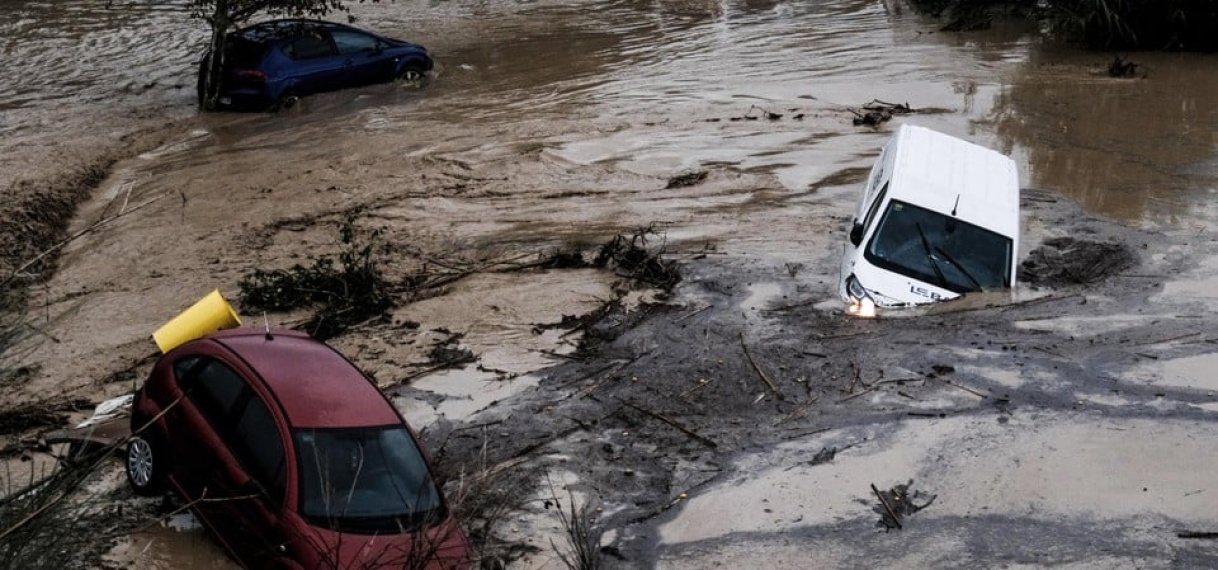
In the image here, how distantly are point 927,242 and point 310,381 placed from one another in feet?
20.5

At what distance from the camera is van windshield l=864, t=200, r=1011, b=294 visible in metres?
12.0

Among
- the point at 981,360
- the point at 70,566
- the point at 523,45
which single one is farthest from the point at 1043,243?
the point at 523,45

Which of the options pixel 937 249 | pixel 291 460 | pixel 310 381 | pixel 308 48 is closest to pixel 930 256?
pixel 937 249

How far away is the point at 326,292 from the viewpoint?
1262cm

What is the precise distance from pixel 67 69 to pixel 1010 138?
15.7m

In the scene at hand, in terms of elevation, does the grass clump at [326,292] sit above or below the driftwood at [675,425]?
above

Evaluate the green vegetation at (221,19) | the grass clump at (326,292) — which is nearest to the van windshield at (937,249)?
the grass clump at (326,292)

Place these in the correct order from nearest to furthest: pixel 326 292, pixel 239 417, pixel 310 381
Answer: pixel 239 417
pixel 310 381
pixel 326 292

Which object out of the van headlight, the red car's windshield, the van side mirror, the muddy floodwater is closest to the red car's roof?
the red car's windshield

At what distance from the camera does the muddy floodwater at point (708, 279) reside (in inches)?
358

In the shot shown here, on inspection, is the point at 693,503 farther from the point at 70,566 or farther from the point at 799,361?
the point at 70,566

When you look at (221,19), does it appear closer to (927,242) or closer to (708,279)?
(708,279)

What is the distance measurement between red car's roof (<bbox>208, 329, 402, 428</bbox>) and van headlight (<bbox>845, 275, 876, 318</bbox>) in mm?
5035

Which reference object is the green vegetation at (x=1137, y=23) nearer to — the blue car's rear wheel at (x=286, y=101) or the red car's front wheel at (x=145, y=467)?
the blue car's rear wheel at (x=286, y=101)
